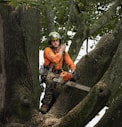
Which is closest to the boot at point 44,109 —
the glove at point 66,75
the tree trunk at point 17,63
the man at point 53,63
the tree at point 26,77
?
the man at point 53,63

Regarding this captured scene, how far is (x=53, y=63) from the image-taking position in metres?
6.58

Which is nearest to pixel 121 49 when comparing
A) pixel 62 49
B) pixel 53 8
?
pixel 62 49

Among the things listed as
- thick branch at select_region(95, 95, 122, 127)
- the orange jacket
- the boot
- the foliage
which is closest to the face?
the orange jacket

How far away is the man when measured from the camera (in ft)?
21.2

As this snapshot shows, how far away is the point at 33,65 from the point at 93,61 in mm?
931

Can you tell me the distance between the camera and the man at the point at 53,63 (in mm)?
6477

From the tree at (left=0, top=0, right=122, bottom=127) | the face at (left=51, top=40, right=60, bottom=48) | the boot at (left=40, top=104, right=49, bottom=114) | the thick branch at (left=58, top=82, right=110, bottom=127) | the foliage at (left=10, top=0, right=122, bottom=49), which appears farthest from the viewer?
the foliage at (left=10, top=0, right=122, bottom=49)

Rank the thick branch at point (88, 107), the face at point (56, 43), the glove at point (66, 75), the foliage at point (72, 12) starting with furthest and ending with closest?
1. the foliage at point (72, 12)
2. the face at point (56, 43)
3. the glove at point (66, 75)
4. the thick branch at point (88, 107)

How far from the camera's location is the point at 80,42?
10453 millimetres

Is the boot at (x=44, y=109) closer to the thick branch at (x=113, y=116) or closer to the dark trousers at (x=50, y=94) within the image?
the dark trousers at (x=50, y=94)

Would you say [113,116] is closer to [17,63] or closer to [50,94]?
[50,94]

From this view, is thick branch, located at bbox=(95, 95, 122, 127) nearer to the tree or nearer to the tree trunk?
the tree

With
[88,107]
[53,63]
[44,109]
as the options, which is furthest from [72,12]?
[88,107]

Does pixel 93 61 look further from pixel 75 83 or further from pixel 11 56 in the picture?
pixel 11 56
